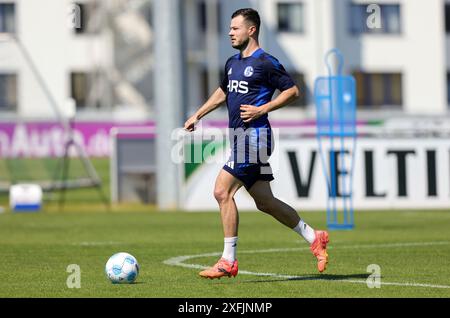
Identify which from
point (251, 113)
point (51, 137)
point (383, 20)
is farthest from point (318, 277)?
point (383, 20)

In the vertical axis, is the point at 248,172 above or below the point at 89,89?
below

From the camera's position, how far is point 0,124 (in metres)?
44.4

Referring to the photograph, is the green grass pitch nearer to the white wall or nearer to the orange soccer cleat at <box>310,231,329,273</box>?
the orange soccer cleat at <box>310,231,329,273</box>

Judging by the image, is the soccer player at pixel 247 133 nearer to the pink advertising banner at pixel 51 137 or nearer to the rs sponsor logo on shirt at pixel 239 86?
the rs sponsor logo on shirt at pixel 239 86

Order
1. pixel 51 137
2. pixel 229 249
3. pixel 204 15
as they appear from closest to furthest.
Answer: pixel 229 249
pixel 51 137
pixel 204 15

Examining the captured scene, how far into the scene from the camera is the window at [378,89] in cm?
5859

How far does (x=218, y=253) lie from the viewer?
14.5m

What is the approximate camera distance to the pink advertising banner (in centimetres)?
4025

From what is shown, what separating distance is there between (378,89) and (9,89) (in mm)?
17972

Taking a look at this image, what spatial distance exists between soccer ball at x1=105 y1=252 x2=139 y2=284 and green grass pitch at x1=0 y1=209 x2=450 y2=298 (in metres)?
0.11

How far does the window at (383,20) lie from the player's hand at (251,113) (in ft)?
154

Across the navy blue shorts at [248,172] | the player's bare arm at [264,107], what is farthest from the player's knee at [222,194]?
the player's bare arm at [264,107]

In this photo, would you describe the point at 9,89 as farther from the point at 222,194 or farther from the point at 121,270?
the point at 121,270
